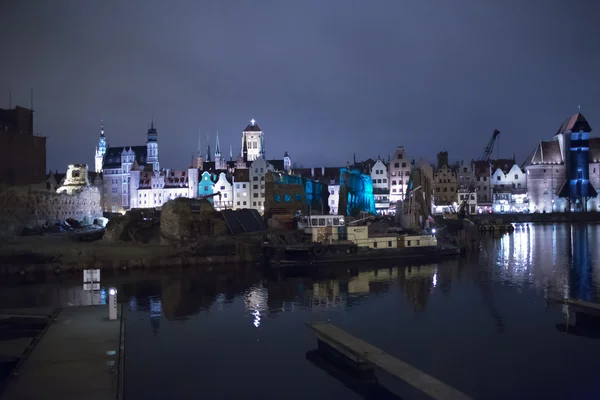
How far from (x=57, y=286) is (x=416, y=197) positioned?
4485 cm

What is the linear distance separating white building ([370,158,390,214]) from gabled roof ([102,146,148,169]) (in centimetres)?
6355

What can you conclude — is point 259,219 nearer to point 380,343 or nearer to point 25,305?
point 25,305

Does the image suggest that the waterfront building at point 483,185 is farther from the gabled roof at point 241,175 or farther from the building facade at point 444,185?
the gabled roof at point 241,175

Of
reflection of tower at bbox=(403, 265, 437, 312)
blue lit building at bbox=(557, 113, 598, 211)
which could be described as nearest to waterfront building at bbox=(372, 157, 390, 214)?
blue lit building at bbox=(557, 113, 598, 211)

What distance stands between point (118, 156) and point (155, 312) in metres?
120

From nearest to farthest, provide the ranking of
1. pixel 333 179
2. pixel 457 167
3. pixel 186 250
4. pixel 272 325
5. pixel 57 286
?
1. pixel 272 325
2. pixel 57 286
3. pixel 186 250
4. pixel 333 179
5. pixel 457 167

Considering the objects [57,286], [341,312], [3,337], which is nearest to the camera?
[3,337]

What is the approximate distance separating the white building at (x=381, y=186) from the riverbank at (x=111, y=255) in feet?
214

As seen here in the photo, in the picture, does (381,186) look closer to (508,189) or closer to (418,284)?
(508,189)

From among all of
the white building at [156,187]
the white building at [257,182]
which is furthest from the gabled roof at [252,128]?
the white building at [257,182]

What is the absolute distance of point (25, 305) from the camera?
32250 mm

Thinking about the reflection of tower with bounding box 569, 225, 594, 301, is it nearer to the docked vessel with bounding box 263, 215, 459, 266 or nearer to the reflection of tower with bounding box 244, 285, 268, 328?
the docked vessel with bounding box 263, 215, 459, 266

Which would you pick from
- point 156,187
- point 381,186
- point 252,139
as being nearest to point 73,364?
point 381,186

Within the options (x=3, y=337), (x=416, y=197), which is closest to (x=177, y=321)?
(x=3, y=337)
